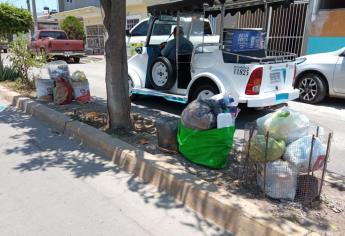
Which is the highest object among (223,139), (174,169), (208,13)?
(208,13)

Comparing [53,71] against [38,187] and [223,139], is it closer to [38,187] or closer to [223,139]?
[38,187]

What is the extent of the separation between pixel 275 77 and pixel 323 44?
6717mm

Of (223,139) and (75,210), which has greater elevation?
(223,139)

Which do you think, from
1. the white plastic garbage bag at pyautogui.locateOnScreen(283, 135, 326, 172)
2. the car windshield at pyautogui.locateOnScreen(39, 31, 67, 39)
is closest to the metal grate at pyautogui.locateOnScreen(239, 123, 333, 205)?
the white plastic garbage bag at pyautogui.locateOnScreen(283, 135, 326, 172)

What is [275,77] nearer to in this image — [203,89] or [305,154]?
[203,89]

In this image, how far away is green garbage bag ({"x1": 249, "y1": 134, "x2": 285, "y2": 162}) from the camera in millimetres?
3289

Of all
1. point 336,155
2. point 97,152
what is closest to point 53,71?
point 97,152

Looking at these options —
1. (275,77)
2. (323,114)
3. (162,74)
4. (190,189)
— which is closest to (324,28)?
(323,114)

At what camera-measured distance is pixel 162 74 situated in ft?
23.9

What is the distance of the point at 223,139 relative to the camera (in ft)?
13.0

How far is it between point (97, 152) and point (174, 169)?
1.47m

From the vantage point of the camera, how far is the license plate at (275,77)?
6141 mm

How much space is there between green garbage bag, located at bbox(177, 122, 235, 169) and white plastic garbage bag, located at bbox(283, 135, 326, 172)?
0.85 metres

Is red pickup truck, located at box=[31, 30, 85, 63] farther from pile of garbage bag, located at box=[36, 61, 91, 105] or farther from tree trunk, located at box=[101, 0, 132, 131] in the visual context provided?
tree trunk, located at box=[101, 0, 132, 131]
